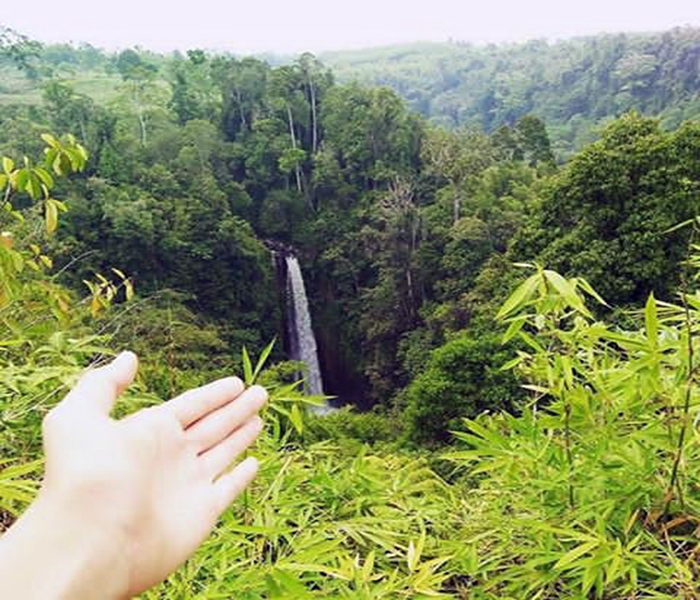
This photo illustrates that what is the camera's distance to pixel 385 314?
13.3m

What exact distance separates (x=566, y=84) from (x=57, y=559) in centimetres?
4265

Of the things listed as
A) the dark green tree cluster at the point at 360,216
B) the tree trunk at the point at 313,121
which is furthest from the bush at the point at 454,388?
the tree trunk at the point at 313,121

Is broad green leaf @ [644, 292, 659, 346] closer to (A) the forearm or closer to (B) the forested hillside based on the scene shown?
(A) the forearm

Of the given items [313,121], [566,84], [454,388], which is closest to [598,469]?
[454,388]

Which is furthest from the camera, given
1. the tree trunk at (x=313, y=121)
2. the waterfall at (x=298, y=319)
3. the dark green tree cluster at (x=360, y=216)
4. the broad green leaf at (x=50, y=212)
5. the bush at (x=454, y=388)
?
the tree trunk at (x=313, y=121)

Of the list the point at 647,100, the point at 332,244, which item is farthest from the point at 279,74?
the point at 647,100

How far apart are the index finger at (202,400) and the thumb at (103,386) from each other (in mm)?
61

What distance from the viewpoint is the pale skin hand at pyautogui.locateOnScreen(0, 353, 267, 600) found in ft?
1.82

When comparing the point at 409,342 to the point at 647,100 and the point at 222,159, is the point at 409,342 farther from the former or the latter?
the point at 647,100

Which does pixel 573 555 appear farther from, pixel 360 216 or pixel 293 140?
pixel 293 140

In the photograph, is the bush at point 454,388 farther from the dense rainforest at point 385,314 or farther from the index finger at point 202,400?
the index finger at point 202,400

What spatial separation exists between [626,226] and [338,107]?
1086 centimetres

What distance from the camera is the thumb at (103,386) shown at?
660 mm

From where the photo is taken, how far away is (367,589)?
94 cm
